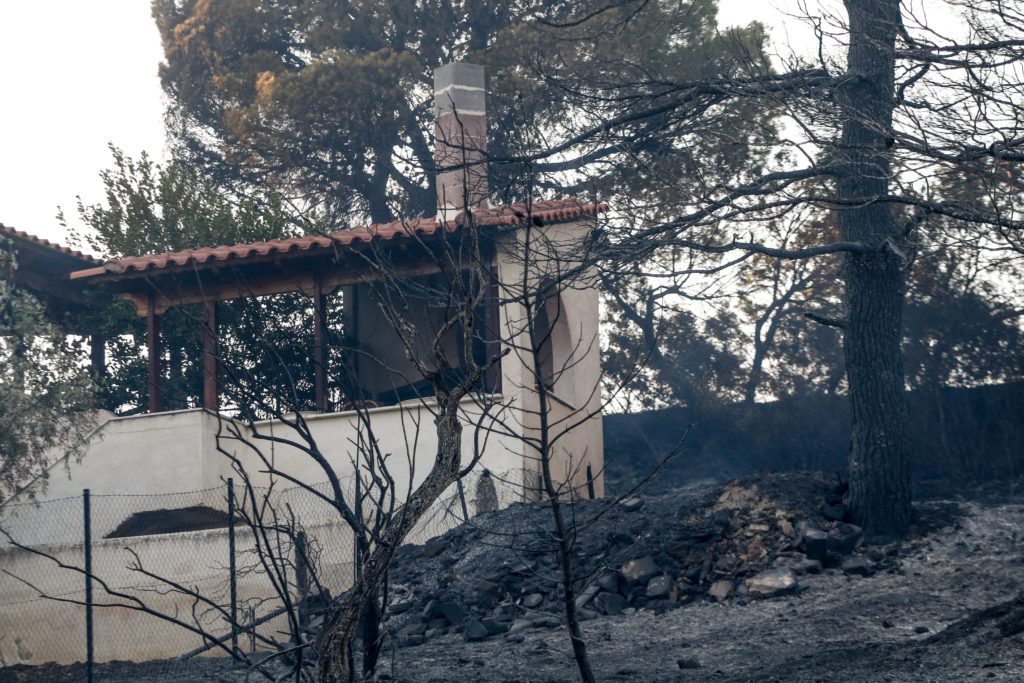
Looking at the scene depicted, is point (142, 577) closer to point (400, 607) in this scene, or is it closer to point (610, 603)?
point (400, 607)

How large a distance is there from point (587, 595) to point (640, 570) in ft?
1.80

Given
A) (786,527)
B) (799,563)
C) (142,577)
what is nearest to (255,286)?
(142,577)

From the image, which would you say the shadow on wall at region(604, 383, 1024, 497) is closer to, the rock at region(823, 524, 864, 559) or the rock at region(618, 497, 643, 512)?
the rock at region(618, 497, 643, 512)

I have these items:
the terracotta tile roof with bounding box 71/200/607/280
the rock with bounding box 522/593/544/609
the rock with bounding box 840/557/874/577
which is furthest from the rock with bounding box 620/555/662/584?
the terracotta tile roof with bounding box 71/200/607/280

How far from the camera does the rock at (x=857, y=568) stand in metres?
10.5

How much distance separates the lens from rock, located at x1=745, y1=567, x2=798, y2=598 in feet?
33.4

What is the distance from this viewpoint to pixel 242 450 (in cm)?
1438

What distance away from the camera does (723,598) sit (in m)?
10.4

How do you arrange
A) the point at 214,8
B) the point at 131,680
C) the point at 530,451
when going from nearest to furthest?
the point at 131,680 → the point at 530,451 → the point at 214,8

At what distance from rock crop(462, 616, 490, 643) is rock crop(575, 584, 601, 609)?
0.97 metres

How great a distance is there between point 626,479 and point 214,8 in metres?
12.8

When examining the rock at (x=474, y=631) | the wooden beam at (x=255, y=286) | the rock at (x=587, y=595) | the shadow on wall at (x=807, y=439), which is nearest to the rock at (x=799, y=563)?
the rock at (x=587, y=595)

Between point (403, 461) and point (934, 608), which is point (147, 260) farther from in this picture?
point (934, 608)

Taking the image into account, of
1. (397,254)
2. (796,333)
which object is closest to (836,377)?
(796,333)
